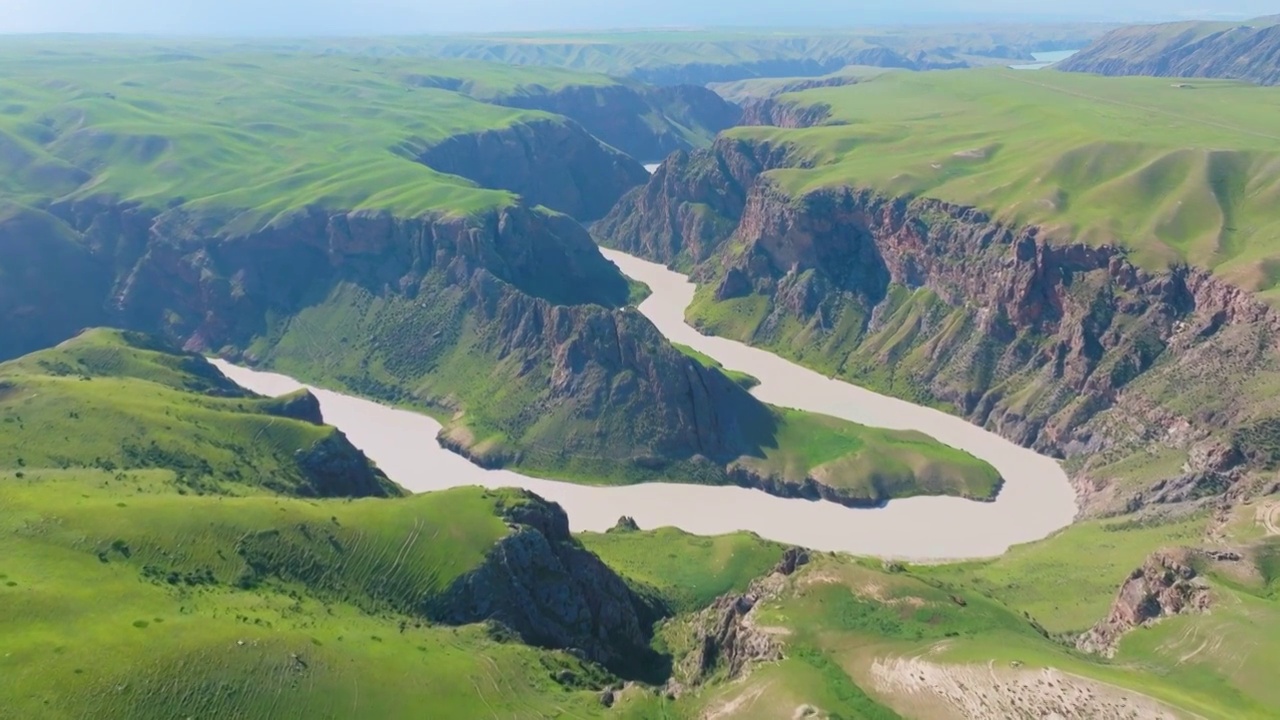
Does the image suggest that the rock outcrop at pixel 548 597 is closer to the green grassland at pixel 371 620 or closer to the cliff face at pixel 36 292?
the green grassland at pixel 371 620

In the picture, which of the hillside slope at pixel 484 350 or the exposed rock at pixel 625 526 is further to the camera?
the hillside slope at pixel 484 350

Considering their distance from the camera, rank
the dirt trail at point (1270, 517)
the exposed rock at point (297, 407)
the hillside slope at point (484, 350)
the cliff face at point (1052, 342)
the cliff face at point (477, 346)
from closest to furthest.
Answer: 1. the dirt trail at point (1270, 517)
2. the exposed rock at point (297, 407)
3. the cliff face at point (1052, 342)
4. the hillside slope at point (484, 350)
5. the cliff face at point (477, 346)

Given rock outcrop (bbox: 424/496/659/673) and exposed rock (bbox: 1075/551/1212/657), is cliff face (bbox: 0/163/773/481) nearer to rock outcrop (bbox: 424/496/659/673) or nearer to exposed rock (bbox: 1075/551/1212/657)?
rock outcrop (bbox: 424/496/659/673)

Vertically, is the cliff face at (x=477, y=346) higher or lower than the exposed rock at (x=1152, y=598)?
lower

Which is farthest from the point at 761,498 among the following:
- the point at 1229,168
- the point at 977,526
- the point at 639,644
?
the point at 1229,168

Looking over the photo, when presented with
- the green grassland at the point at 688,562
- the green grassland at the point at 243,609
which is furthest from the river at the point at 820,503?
the green grassland at the point at 243,609

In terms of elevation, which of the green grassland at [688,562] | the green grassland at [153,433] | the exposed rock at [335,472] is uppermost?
the green grassland at [153,433]

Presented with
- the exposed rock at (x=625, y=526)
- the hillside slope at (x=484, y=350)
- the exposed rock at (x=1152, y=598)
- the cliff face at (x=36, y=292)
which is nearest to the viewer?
the exposed rock at (x=1152, y=598)

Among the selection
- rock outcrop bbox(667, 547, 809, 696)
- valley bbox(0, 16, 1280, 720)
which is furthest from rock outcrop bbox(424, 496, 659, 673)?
rock outcrop bbox(667, 547, 809, 696)
